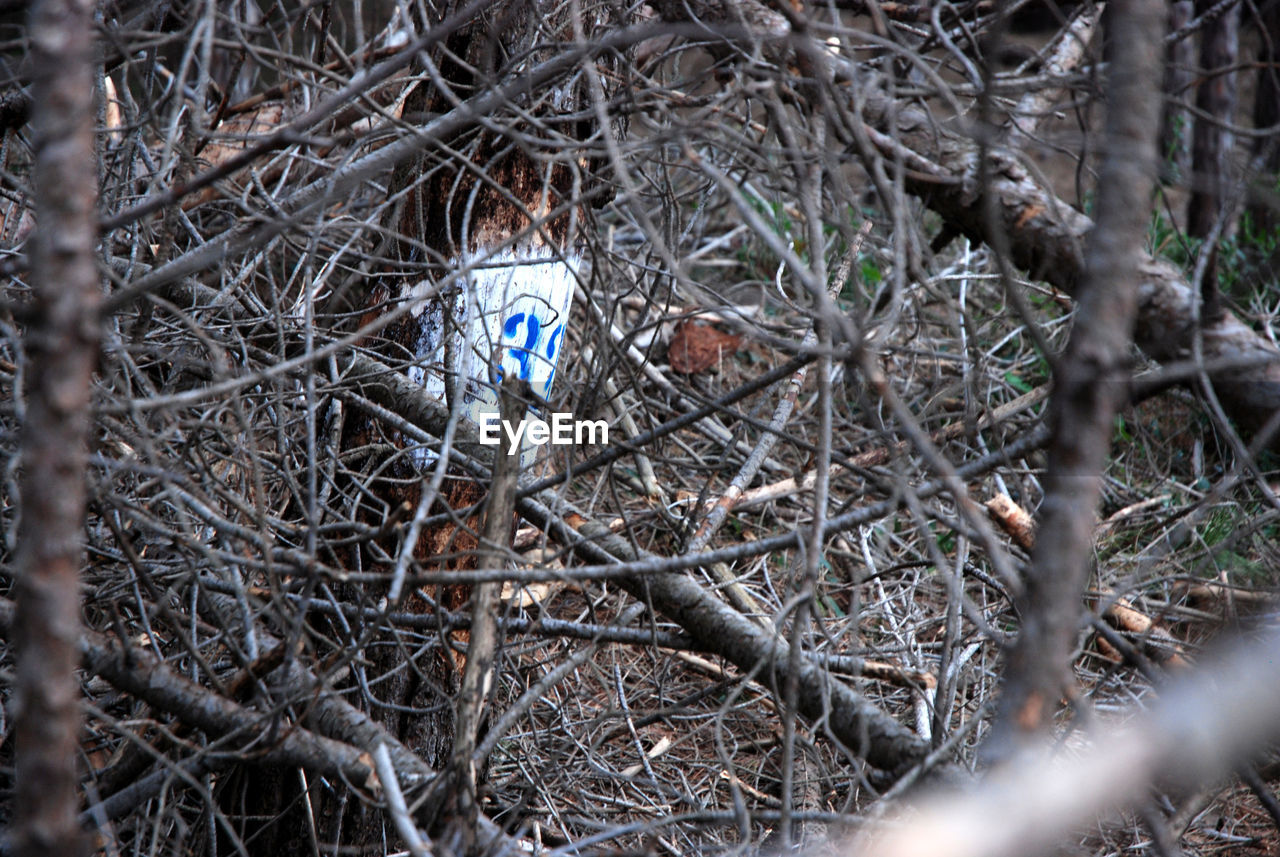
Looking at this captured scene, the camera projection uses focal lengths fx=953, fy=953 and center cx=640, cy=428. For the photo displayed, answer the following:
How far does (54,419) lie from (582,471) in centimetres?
106

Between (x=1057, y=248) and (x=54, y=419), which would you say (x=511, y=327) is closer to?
(x=1057, y=248)

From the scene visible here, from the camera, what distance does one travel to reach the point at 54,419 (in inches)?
33.9

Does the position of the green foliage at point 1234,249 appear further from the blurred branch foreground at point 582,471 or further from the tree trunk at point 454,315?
the tree trunk at point 454,315

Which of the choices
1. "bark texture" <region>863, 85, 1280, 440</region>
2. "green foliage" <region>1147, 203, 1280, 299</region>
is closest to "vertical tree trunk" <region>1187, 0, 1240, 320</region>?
"green foliage" <region>1147, 203, 1280, 299</region>

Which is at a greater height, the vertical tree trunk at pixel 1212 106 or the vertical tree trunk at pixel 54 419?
the vertical tree trunk at pixel 1212 106

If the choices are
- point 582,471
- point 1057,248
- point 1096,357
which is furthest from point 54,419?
point 1057,248

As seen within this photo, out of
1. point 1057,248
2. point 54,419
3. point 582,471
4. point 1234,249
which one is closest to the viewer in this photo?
point 54,419

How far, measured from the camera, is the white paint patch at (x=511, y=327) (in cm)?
208

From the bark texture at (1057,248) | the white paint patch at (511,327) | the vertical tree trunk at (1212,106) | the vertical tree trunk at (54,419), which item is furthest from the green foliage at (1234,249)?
the vertical tree trunk at (54,419)

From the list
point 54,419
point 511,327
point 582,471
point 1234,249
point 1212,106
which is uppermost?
point 1212,106

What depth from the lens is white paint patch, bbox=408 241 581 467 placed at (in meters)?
2.08

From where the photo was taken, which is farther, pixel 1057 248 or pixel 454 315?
pixel 454 315

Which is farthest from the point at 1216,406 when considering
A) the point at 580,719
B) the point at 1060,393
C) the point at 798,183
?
the point at 580,719

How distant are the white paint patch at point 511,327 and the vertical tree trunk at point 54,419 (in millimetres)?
1156
